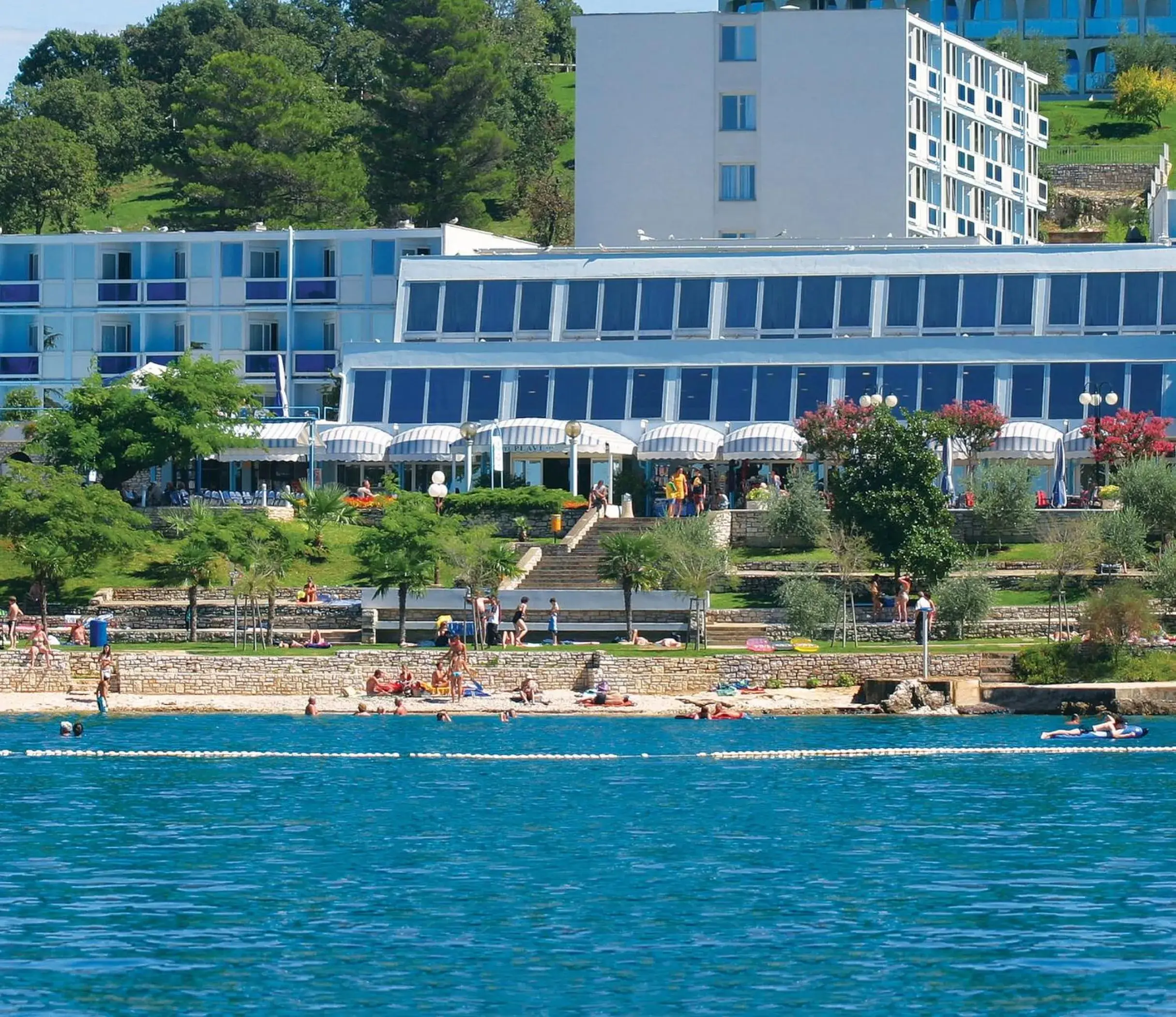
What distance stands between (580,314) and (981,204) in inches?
1292

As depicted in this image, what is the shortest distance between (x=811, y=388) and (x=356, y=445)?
14.8 m

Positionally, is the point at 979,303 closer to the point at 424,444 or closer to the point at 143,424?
the point at 424,444

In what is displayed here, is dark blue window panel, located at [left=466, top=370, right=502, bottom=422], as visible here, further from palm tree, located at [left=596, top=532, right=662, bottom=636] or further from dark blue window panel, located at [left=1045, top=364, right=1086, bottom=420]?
palm tree, located at [left=596, top=532, right=662, bottom=636]

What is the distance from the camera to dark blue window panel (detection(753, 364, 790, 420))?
7325cm

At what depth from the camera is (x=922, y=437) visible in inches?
2308

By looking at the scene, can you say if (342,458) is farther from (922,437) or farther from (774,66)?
(774,66)

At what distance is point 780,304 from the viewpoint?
76.2m

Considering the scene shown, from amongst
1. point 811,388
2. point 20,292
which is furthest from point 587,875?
point 20,292

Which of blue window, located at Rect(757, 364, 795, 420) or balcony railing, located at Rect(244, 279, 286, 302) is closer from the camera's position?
blue window, located at Rect(757, 364, 795, 420)

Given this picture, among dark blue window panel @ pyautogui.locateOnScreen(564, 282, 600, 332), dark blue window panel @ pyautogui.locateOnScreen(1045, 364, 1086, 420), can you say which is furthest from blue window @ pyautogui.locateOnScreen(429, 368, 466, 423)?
dark blue window panel @ pyautogui.locateOnScreen(1045, 364, 1086, 420)

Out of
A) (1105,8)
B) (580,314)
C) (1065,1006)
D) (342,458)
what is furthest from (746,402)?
(1105,8)

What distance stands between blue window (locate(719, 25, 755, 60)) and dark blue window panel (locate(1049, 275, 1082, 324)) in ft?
71.2

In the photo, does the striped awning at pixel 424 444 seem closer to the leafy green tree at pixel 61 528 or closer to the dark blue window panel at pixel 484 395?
the dark blue window panel at pixel 484 395

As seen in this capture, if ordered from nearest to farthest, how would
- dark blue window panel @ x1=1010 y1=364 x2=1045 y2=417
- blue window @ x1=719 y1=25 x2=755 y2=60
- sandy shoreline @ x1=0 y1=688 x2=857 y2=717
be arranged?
sandy shoreline @ x1=0 y1=688 x2=857 y2=717
dark blue window panel @ x1=1010 y1=364 x2=1045 y2=417
blue window @ x1=719 y1=25 x2=755 y2=60
